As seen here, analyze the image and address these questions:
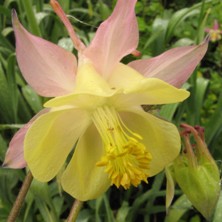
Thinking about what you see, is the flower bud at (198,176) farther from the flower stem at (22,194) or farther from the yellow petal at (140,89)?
the flower stem at (22,194)

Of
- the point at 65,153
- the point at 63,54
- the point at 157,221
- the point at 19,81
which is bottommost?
the point at 157,221

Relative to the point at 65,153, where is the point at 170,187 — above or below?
below

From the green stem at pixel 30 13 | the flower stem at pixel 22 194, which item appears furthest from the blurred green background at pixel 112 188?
the flower stem at pixel 22 194

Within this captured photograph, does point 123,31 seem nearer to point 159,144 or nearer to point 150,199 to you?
point 159,144

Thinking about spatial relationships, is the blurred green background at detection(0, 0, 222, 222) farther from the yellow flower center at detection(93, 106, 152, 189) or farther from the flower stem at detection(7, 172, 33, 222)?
the yellow flower center at detection(93, 106, 152, 189)

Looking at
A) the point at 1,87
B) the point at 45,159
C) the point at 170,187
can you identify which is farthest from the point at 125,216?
the point at 45,159

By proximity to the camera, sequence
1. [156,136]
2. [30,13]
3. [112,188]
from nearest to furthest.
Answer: [156,136], [30,13], [112,188]

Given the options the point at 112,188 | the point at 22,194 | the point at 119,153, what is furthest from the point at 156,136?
the point at 112,188

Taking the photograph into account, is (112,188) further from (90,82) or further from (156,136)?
(90,82)
